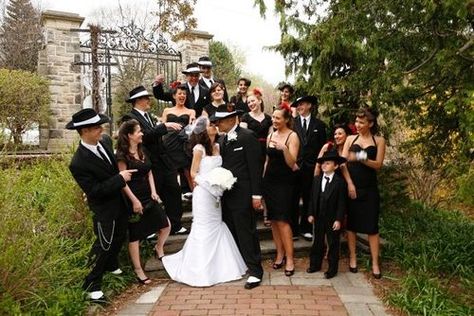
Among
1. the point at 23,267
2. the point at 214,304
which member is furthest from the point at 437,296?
the point at 23,267

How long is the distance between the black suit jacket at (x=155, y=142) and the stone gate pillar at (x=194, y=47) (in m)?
7.70

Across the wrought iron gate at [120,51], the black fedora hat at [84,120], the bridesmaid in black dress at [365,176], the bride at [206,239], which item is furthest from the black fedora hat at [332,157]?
the wrought iron gate at [120,51]

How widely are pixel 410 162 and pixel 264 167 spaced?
4845 millimetres

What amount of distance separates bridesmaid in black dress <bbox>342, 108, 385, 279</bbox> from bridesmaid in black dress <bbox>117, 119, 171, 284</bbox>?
2.18 metres

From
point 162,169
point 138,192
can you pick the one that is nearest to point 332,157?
point 162,169

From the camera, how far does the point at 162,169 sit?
533cm

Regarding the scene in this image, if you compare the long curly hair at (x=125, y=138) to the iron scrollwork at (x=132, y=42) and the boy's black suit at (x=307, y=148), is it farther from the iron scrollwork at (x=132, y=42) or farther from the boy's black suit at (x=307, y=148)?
the iron scrollwork at (x=132, y=42)

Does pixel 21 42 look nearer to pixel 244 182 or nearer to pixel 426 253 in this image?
pixel 244 182

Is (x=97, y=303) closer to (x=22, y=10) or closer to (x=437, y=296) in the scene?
(x=437, y=296)

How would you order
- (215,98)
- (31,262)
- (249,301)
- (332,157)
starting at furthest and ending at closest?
(215,98), (332,157), (249,301), (31,262)

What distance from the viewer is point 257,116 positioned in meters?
5.74

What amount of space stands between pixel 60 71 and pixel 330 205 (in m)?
8.72

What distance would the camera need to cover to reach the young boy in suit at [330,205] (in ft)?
15.8

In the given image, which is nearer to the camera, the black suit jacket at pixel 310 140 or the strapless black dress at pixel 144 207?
the strapless black dress at pixel 144 207
